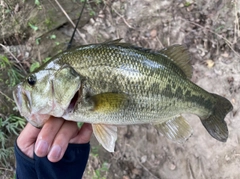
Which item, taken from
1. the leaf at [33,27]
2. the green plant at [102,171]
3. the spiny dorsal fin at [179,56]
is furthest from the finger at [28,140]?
the leaf at [33,27]

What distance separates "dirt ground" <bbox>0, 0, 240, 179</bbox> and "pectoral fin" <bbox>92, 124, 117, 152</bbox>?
1.49 meters

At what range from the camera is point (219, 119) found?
1.99 m

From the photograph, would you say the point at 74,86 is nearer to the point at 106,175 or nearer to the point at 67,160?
the point at 67,160

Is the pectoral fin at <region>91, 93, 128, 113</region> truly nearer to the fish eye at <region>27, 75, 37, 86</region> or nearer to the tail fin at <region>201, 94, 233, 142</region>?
the fish eye at <region>27, 75, 37, 86</region>

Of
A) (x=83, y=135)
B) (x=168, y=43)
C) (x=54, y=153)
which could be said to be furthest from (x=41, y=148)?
(x=168, y=43)

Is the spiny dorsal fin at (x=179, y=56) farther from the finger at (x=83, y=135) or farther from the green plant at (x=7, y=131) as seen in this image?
the green plant at (x=7, y=131)

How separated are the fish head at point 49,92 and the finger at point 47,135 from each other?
0.10 meters

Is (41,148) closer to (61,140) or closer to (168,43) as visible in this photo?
(61,140)

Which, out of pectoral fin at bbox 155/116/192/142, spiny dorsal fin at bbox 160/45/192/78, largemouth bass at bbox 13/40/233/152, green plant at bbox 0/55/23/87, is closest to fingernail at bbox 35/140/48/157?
largemouth bass at bbox 13/40/233/152

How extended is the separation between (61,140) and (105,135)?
0.82ft

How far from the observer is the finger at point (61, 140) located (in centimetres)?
157

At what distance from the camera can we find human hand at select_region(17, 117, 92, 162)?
5.16 ft

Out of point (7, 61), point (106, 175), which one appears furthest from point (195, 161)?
point (7, 61)

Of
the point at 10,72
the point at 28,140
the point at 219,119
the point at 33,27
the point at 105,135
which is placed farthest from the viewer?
the point at 33,27
